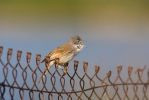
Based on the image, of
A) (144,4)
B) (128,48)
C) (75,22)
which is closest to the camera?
(128,48)

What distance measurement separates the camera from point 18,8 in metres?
9.38

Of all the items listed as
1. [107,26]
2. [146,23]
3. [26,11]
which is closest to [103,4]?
[107,26]

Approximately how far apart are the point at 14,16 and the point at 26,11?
256 millimetres

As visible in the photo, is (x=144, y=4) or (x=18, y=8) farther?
(x=18, y=8)

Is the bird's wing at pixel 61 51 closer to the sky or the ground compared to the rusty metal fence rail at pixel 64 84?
closer to the sky

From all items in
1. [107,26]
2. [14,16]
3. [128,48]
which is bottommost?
[128,48]

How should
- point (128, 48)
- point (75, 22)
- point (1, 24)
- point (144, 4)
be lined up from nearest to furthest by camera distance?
point (128, 48) < point (144, 4) < point (75, 22) < point (1, 24)

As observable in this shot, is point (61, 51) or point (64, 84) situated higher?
point (61, 51)

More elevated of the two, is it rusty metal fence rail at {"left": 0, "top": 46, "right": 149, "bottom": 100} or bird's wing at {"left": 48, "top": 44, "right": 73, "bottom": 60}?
bird's wing at {"left": 48, "top": 44, "right": 73, "bottom": 60}

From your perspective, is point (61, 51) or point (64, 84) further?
point (61, 51)

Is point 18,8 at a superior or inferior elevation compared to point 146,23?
superior

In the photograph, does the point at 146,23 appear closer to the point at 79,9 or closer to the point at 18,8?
the point at 79,9

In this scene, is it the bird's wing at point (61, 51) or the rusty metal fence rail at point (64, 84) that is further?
the bird's wing at point (61, 51)

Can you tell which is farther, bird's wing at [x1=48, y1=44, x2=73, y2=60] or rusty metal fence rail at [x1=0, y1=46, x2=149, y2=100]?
bird's wing at [x1=48, y1=44, x2=73, y2=60]
